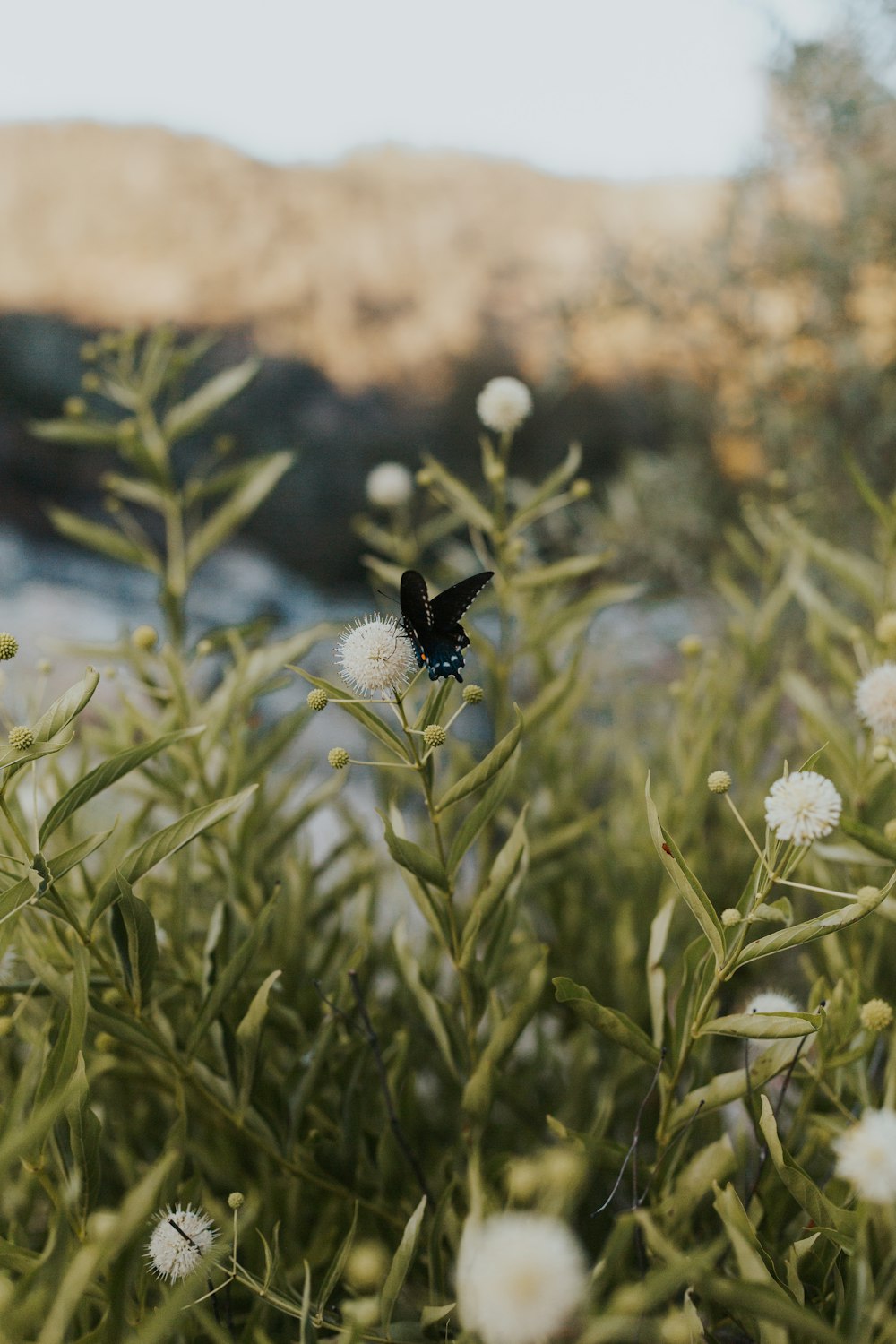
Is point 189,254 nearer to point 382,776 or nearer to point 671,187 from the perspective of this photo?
point 671,187

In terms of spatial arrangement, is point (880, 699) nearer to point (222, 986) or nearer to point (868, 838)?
point (868, 838)

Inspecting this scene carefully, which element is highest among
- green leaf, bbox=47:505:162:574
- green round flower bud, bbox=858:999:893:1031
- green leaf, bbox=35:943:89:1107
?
green leaf, bbox=47:505:162:574

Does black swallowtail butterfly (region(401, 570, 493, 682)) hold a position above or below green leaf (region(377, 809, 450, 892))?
above

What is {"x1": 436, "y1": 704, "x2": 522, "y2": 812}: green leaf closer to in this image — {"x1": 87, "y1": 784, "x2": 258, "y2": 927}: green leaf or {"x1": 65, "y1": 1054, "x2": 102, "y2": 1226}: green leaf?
{"x1": 87, "y1": 784, "x2": 258, "y2": 927}: green leaf

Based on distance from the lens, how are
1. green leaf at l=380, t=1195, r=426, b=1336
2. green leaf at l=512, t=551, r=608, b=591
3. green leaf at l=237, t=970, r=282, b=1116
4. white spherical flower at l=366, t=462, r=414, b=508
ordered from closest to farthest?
green leaf at l=380, t=1195, r=426, b=1336 < green leaf at l=237, t=970, r=282, b=1116 < green leaf at l=512, t=551, r=608, b=591 < white spherical flower at l=366, t=462, r=414, b=508

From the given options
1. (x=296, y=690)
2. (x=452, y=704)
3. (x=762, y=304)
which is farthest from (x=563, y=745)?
(x=762, y=304)

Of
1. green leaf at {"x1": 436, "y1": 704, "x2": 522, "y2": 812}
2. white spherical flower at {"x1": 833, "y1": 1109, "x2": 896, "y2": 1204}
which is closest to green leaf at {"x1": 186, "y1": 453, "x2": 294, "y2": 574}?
green leaf at {"x1": 436, "y1": 704, "x2": 522, "y2": 812}

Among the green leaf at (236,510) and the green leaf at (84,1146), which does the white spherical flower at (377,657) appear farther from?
the green leaf at (236,510)

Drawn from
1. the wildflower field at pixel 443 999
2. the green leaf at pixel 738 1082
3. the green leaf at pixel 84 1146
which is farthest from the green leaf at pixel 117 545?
the green leaf at pixel 738 1082
